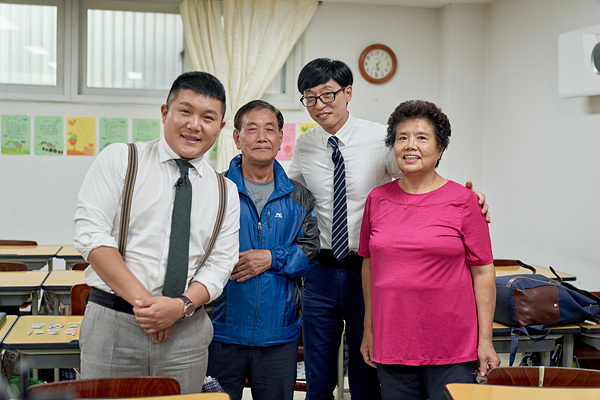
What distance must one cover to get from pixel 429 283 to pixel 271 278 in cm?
56

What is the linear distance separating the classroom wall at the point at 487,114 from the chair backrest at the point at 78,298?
8.23 ft

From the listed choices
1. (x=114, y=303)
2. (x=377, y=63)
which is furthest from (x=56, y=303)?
(x=377, y=63)

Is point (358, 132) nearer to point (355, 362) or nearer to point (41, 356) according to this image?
point (355, 362)

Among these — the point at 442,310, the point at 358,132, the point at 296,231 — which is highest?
the point at 358,132

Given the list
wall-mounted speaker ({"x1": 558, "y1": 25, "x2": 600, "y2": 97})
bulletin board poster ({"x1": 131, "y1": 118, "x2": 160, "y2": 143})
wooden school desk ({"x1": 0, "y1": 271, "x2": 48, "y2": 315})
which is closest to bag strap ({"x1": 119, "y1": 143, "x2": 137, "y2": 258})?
wooden school desk ({"x1": 0, "y1": 271, "x2": 48, "y2": 315})

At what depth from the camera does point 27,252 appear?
167 inches

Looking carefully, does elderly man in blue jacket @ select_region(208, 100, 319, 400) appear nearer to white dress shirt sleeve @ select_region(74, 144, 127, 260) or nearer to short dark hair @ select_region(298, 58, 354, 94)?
short dark hair @ select_region(298, 58, 354, 94)

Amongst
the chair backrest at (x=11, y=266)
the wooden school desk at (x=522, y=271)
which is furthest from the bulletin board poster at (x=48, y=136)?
the wooden school desk at (x=522, y=271)

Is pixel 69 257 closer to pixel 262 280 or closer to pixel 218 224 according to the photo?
pixel 262 280

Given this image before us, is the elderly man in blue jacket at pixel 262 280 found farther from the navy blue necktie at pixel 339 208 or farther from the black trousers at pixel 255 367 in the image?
the navy blue necktie at pixel 339 208

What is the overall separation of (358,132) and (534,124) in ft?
9.26

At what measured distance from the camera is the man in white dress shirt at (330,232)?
7.19 feet

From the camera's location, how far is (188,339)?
158 centimetres

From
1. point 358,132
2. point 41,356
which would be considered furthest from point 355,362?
point 41,356
